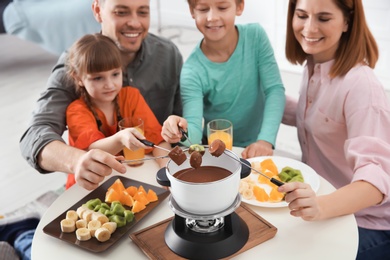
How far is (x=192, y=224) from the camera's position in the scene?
1.22m

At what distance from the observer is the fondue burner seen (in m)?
1.15

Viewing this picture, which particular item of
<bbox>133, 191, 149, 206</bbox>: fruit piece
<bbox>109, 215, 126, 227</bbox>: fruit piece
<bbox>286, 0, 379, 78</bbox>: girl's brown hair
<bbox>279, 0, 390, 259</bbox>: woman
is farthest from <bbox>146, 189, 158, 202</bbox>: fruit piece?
<bbox>286, 0, 379, 78</bbox>: girl's brown hair

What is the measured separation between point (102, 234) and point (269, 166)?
58 cm

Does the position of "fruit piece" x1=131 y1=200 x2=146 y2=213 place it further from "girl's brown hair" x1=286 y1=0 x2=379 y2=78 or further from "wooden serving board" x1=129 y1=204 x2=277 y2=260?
"girl's brown hair" x1=286 y1=0 x2=379 y2=78

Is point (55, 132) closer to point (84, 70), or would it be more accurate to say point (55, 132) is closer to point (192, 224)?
point (84, 70)

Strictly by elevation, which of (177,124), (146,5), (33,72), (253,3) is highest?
(146,5)

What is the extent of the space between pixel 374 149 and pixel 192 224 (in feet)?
2.08

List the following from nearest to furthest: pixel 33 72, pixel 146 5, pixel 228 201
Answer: pixel 228 201, pixel 146 5, pixel 33 72

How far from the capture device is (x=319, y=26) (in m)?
1.73

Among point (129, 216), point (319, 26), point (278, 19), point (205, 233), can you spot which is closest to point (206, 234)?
point (205, 233)

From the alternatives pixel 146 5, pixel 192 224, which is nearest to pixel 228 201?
pixel 192 224

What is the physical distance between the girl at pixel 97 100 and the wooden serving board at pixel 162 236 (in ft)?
1.63

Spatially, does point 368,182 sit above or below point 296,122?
above

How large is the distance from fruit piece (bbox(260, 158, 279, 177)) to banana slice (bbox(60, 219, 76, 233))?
1.99 ft
